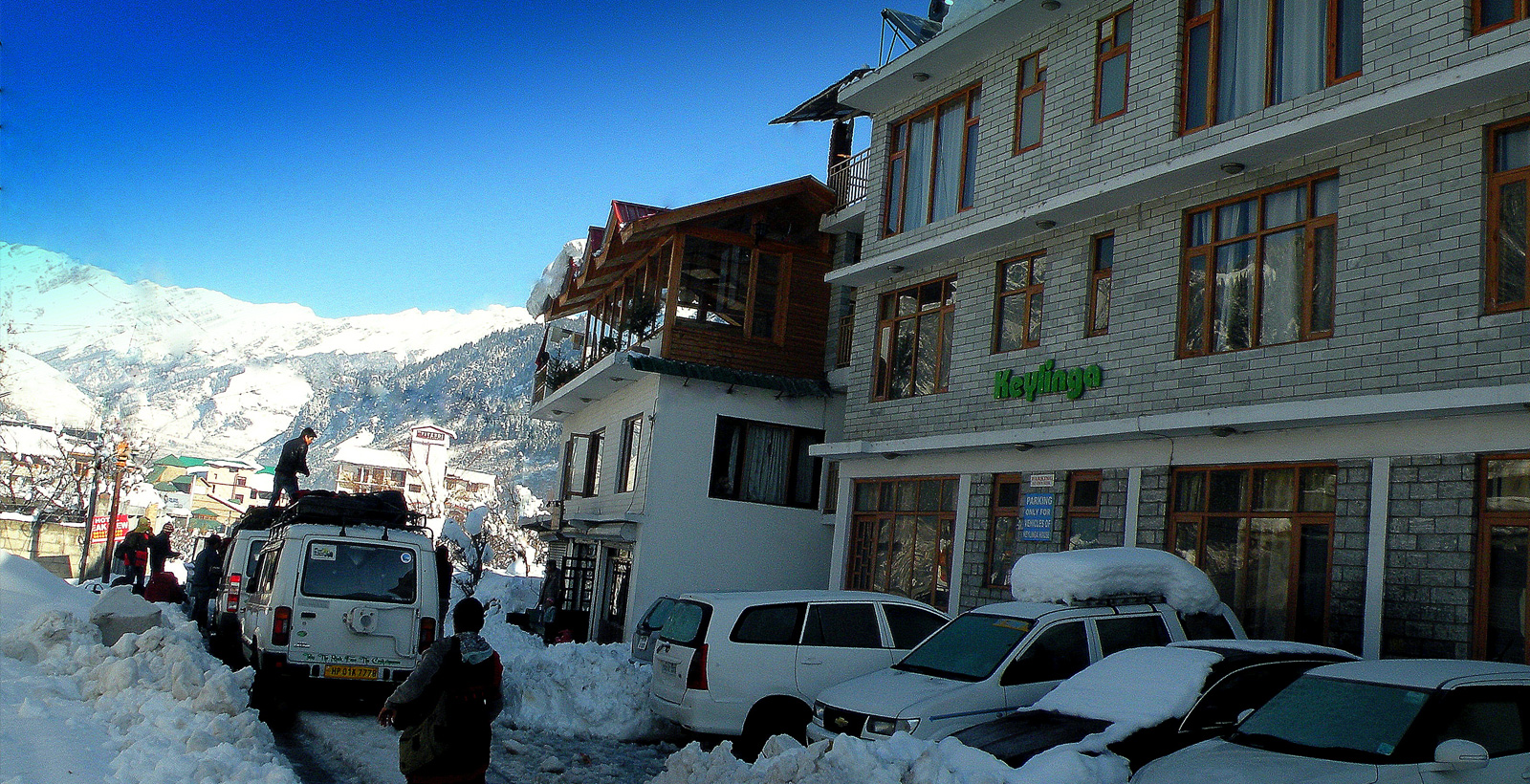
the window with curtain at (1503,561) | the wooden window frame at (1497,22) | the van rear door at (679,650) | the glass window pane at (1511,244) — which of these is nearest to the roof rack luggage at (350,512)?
the van rear door at (679,650)

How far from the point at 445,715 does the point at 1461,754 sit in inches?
212

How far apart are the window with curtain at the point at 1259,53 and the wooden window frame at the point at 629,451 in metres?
13.2

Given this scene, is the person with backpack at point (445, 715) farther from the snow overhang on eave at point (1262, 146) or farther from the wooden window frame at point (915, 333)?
the wooden window frame at point (915, 333)

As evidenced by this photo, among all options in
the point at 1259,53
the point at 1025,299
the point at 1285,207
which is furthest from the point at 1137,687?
the point at 1025,299

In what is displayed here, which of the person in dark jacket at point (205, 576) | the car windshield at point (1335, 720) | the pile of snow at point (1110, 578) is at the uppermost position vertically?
the pile of snow at point (1110, 578)

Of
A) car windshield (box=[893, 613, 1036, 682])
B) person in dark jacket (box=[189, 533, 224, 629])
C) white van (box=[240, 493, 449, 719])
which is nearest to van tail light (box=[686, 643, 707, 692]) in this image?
car windshield (box=[893, 613, 1036, 682])

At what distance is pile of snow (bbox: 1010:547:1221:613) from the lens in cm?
1032

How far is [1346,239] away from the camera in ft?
39.9

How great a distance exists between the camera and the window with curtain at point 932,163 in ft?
60.3

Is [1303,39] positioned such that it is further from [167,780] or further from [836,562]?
[167,780]

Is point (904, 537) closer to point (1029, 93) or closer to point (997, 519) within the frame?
point (997, 519)

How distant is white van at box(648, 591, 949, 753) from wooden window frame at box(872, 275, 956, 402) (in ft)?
22.7

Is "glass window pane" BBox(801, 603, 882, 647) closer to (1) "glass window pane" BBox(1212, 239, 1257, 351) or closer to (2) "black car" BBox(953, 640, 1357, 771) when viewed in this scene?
(2) "black car" BBox(953, 640, 1357, 771)

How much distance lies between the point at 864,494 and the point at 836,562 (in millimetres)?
1275
